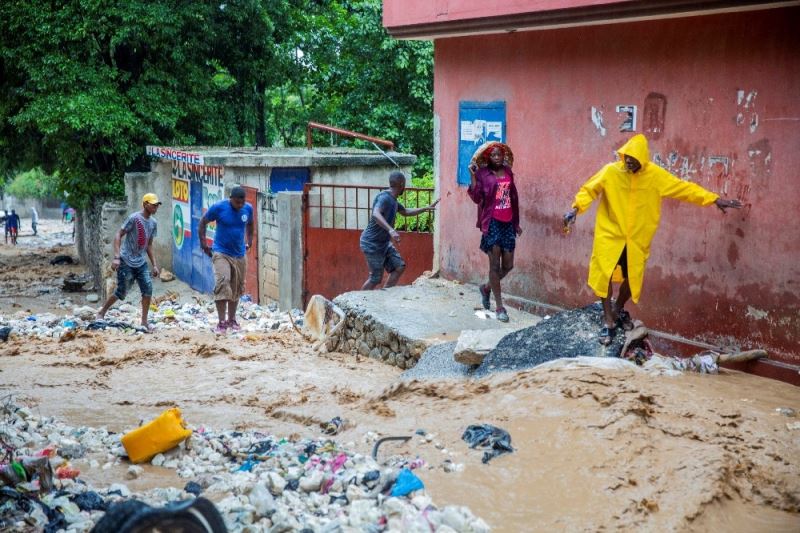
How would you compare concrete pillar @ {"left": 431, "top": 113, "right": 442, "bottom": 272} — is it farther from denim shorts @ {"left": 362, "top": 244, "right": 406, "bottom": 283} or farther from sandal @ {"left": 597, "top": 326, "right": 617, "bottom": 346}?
sandal @ {"left": 597, "top": 326, "right": 617, "bottom": 346}

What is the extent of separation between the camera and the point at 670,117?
7992mm

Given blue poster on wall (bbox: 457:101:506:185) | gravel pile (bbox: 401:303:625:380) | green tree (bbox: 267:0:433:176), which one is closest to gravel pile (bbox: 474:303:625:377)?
gravel pile (bbox: 401:303:625:380)

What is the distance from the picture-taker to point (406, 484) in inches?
209

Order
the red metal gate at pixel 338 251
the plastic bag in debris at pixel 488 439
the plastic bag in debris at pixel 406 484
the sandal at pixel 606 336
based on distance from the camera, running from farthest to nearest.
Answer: the red metal gate at pixel 338 251, the sandal at pixel 606 336, the plastic bag in debris at pixel 488 439, the plastic bag in debris at pixel 406 484

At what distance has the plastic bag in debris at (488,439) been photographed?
232 inches

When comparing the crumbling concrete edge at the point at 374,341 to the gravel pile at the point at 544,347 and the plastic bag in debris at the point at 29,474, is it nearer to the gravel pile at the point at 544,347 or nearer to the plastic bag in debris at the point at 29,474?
the gravel pile at the point at 544,347

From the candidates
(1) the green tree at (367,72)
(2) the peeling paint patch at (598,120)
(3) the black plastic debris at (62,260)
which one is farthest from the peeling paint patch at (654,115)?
(3) the black plastic debris at (62,260)

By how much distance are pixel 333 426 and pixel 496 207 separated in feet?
10.1

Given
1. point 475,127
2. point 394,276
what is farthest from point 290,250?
point 475,127

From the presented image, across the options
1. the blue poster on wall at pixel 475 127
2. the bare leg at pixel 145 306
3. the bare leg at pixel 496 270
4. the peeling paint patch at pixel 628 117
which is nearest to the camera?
the peeling paint patch at pixel 628 117

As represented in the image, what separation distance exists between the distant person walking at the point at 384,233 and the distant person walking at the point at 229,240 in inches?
54.9

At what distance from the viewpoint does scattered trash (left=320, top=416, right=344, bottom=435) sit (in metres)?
6.75

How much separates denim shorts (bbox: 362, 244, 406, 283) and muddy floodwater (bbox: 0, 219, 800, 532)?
6.59ft

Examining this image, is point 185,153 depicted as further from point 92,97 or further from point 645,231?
point 645,231
